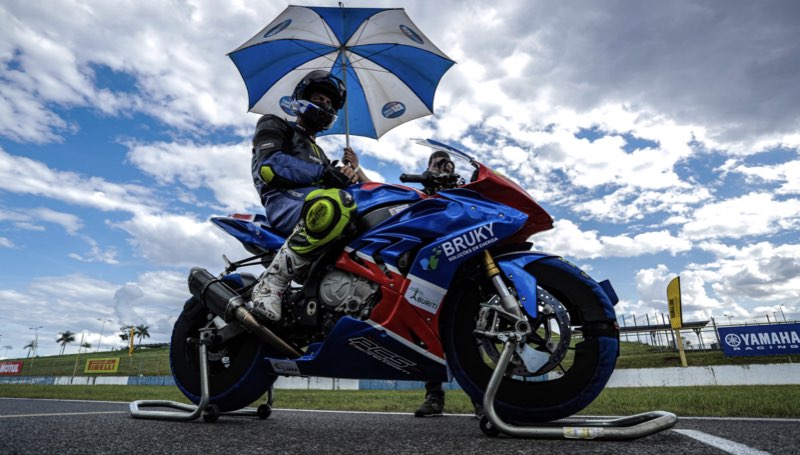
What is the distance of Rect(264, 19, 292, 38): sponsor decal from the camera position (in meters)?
5.54

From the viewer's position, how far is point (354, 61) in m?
5.93

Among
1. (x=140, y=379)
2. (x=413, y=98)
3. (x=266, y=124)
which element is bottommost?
(x=140, y=379)

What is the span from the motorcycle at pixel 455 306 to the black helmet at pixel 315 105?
0.69 metres

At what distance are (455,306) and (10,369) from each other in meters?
76.5

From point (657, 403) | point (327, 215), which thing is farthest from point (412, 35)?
point (657, 403)

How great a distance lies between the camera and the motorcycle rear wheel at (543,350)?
220 centimetres

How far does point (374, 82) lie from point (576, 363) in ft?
15.2

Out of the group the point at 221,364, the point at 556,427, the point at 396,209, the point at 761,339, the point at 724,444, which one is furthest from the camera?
the point at 761,339

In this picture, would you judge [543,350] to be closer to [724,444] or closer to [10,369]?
[724,444]

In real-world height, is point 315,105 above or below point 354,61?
below

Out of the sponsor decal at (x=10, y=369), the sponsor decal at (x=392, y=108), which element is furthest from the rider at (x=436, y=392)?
the sponsor decal at (x=10, y=369)

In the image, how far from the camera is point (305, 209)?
267 centimetres

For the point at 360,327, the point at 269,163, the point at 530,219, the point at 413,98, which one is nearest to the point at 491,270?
the point at 530,219

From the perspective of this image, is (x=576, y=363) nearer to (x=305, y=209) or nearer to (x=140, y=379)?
(x=305, y=209)
